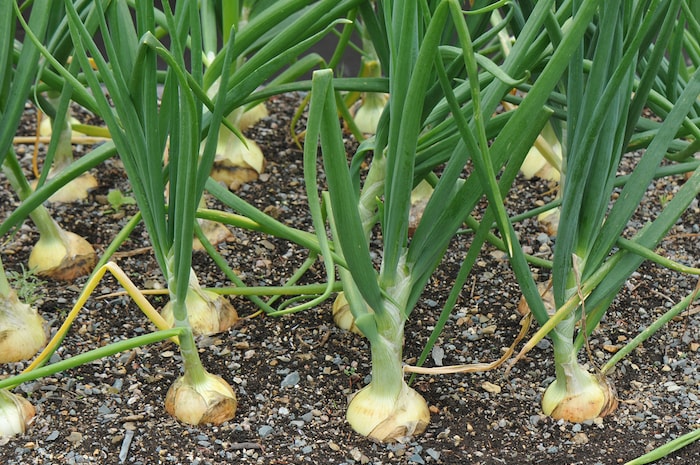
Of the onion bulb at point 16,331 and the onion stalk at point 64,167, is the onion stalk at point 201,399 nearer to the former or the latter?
the onion bulb at point 16,331

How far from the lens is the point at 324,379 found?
1145 mm

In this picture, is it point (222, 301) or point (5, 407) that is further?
point (222, 301)

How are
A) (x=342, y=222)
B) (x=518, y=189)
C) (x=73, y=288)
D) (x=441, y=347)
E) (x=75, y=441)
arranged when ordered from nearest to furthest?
1. (x=342, y=222)
2. (x=75, y=441)
3. (x=441, y=347)
4. (x=73, y=288)
5. (x=518, y=189)

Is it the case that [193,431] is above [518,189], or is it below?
below

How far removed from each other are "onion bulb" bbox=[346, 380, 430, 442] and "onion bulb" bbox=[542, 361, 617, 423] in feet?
0.51

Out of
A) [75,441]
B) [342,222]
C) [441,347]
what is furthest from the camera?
[441,347]

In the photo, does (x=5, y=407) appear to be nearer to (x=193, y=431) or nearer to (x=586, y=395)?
(x=193, y=431)

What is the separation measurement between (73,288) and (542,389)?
2.13 ft

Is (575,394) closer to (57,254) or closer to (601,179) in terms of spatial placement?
(601,179)

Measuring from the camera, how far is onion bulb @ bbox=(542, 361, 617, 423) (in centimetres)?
106

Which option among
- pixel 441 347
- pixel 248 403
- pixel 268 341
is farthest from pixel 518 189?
pixel 248 403

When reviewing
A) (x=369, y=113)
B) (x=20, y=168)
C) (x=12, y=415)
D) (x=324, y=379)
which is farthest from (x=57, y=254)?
(x=369, y=113)

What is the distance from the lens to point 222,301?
1.23 m

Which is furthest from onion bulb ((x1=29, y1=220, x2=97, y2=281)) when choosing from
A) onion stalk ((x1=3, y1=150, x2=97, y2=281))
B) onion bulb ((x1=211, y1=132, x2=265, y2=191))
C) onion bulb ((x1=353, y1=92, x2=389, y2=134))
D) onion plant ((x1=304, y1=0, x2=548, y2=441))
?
onion bulb ((x1=353, y1=92, x2=389, y2=134))
